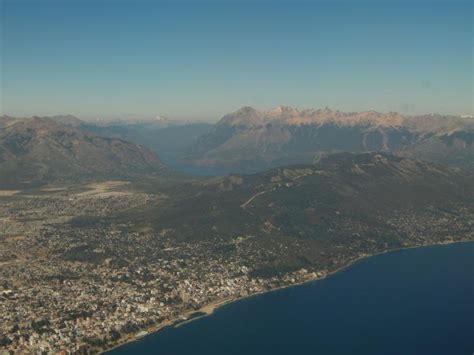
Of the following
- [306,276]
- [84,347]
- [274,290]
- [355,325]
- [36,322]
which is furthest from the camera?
[306,276]

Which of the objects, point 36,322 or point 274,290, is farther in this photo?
point 274,290

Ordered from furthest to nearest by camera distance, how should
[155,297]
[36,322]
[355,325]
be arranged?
[155,297] < [355,325] < [36,322]

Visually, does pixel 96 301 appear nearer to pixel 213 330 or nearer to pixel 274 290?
pixel 213 330

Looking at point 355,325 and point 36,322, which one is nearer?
point 36,322

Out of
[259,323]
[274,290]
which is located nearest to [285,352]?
[259,323]

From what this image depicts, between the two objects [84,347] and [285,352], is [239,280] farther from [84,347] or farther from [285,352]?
[84,347]

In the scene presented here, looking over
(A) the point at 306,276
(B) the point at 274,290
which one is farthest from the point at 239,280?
(A) the point at 306,276
